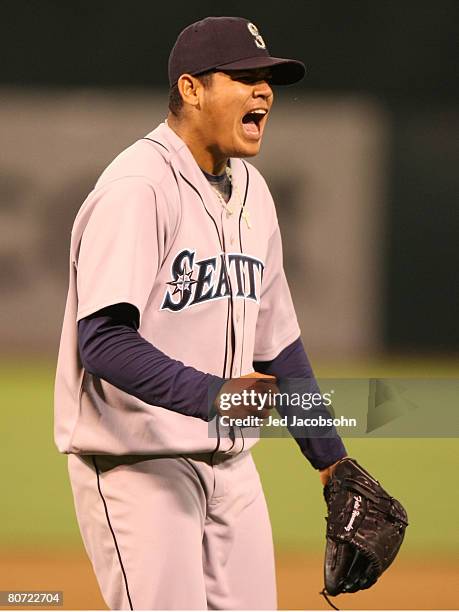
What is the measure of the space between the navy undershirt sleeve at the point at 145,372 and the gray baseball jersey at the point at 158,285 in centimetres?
5

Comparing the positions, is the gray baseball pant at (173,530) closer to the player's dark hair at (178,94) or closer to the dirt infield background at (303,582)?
the player's dark hair at (178,94)

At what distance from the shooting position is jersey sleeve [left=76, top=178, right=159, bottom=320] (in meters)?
1.94

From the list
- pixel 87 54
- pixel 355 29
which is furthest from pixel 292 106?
pixel 87 54

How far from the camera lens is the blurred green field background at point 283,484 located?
13.9 ft

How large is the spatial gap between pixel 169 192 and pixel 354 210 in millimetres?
5383

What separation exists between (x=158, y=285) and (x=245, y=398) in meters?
0.29

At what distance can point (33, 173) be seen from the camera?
282 inches

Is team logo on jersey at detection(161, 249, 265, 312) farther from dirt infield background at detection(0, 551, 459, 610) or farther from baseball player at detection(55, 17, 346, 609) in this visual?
dirt infield background at detection(0, 551, 459, 610)

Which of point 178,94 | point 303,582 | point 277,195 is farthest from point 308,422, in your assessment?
point 277,195

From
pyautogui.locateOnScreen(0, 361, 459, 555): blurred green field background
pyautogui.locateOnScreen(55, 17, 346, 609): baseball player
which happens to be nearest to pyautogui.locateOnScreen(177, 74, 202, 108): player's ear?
pyautogui.locateOnScreen(55, 17, 346, 609): baseball player

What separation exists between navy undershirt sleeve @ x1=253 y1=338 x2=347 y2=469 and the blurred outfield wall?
464 cm

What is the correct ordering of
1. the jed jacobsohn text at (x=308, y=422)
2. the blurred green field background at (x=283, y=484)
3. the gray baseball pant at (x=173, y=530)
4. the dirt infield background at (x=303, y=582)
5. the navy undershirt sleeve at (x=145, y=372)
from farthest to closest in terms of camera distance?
the blurred green field background at (x=283, y=484) → the dirt infield background at (x=303, y=582) → the jed jacobsohn text at (x=308, y=422) → the gray baseball pant at (x=173, y=530) → the navy undershirt sleeve at (x=145, y=372)

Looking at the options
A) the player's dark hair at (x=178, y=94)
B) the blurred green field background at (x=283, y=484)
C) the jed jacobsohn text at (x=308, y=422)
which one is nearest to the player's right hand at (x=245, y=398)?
the jed jacobsohn text at (x=308, y=422)

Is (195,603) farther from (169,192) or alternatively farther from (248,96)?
(248,96)
